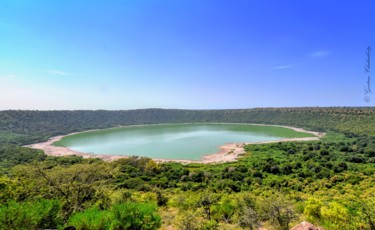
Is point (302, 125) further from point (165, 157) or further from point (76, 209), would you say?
point (76, 209)

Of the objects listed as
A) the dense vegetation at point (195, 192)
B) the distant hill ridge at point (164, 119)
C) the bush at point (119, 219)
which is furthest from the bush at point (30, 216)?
the distant hill ridge at point (164, 119)

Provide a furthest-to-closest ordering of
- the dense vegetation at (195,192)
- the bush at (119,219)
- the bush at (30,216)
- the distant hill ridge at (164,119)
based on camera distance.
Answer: the distant hill ridge at (164,119) < the dense vegetation at (195,192) < the bush at (119,219) < the bush at (30,216)

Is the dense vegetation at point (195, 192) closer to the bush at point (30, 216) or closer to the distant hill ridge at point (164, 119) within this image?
the bush at point (30, 216)

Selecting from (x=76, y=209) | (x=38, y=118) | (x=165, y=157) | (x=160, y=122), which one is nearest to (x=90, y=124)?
(x=38, y=118)

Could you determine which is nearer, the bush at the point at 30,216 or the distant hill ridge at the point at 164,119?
the bush at the point at 30,216

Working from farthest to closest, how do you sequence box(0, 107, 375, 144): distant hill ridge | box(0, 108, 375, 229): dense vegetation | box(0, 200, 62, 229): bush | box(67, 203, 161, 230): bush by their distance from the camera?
box(0, 107, 375, 144): distant hill ridge < box(0, 108, 375, 229): dense vegetation < box(67, 203, 161, 230): bush < box(0, 200, 62, 229): bush

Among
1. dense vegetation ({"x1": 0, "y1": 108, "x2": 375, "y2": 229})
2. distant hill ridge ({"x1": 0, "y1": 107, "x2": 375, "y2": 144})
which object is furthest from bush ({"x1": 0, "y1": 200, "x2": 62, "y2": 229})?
distant hill ridge ({"x1": 0, "y1": 107, "x2": 375, "y2": 144})

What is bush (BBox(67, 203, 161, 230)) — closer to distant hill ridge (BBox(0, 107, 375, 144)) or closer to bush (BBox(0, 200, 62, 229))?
bush (BBox(0, 200, 62, 229))
